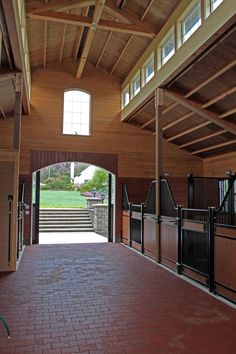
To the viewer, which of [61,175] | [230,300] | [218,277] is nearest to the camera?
[230,300]

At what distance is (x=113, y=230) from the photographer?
405 inches

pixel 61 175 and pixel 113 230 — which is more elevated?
pixel 61 175

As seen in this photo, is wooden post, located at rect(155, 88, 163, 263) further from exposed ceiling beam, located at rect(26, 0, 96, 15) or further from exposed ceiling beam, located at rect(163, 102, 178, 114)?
exposed ceiling beam, located at rect(26, 0, 96, 15)

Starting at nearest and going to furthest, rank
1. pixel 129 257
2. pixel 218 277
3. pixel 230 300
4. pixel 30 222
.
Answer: pixel 230 300, pixel 218 277, pixel 129 257, pixel 30 222

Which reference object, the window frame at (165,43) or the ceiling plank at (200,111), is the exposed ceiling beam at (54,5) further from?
the ceiling plank at (200,111)

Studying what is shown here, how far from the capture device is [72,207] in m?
17.1

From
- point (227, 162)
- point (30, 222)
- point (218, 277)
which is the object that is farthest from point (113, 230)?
point (218, 277)

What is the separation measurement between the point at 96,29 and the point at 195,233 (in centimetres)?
574

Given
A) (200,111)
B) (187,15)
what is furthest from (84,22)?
(200,111)

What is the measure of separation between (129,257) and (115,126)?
15.1ft

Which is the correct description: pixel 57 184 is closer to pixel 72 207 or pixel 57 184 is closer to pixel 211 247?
pixel 72 207

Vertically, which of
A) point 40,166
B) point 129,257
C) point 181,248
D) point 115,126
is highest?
point 115,126

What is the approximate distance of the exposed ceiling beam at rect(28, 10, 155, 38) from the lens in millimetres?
6949

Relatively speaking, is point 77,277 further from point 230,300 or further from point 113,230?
point 113,230
